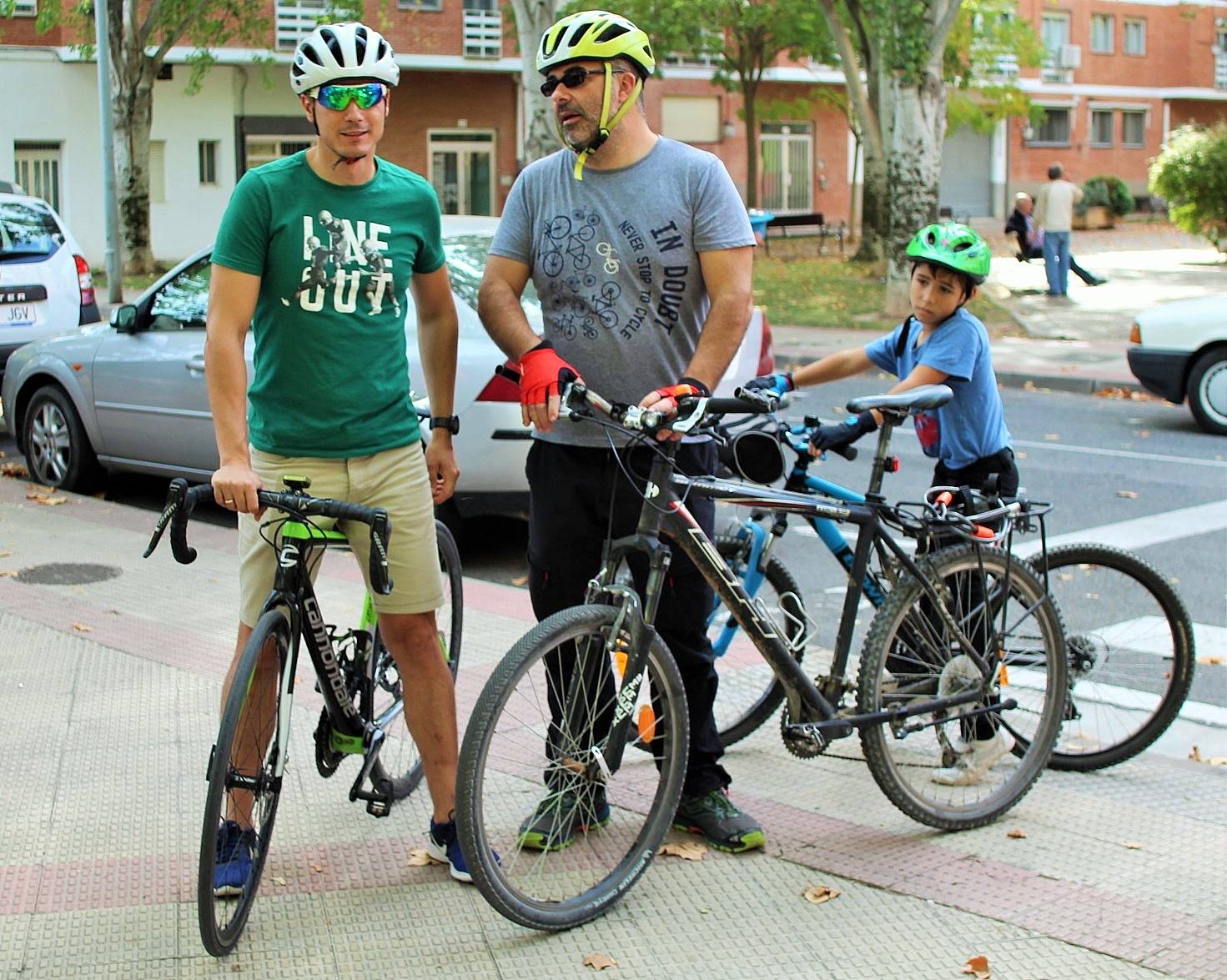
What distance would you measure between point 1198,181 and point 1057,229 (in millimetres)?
8445

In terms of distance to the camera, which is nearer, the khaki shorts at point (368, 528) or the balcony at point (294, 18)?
the khaki shorts at point (368, 528)


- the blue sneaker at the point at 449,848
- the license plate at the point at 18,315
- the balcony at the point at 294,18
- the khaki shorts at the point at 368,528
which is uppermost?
the balcony at the point at 294,18

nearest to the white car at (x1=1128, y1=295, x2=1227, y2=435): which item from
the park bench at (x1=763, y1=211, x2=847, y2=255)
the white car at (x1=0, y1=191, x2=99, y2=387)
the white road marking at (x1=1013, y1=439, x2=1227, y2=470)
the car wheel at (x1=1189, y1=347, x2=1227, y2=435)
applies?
the car wheel at (x1=1189, y1=347, x2=1227, y2=435)

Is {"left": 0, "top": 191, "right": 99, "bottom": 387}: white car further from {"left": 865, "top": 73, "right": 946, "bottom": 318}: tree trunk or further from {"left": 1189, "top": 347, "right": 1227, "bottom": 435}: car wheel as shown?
{"left": 865, "top": 73, "right": 946, "bottom": 318}: tree trunk

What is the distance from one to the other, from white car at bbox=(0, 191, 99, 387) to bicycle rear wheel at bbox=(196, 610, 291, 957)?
8864 millimetres

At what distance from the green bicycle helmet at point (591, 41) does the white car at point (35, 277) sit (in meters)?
8.79

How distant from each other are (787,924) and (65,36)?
35394 mm

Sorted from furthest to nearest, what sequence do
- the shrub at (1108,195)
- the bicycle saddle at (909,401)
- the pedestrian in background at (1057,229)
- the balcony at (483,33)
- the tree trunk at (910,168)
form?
the shrub at (1108,195)
the balcony at (483,33)
the pedestrian in background at (1057,229)
the tree trunk at (910,168)
the bicycle saddle at (909,401)

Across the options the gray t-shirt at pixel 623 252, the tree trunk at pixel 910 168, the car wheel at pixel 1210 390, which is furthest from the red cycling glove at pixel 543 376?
the tree trunk at pixel 910 168

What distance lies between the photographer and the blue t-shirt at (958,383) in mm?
4633

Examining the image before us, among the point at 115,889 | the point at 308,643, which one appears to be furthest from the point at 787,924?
the point at 115,889

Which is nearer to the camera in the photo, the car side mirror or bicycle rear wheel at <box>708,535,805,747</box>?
bicycle rear wheel at <box>708,535,805,747</box>

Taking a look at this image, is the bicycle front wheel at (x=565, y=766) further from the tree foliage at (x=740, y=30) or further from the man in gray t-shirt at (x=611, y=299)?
the tree foliage at (x=740, y=30)

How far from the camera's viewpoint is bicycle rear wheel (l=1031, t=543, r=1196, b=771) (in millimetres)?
4957
